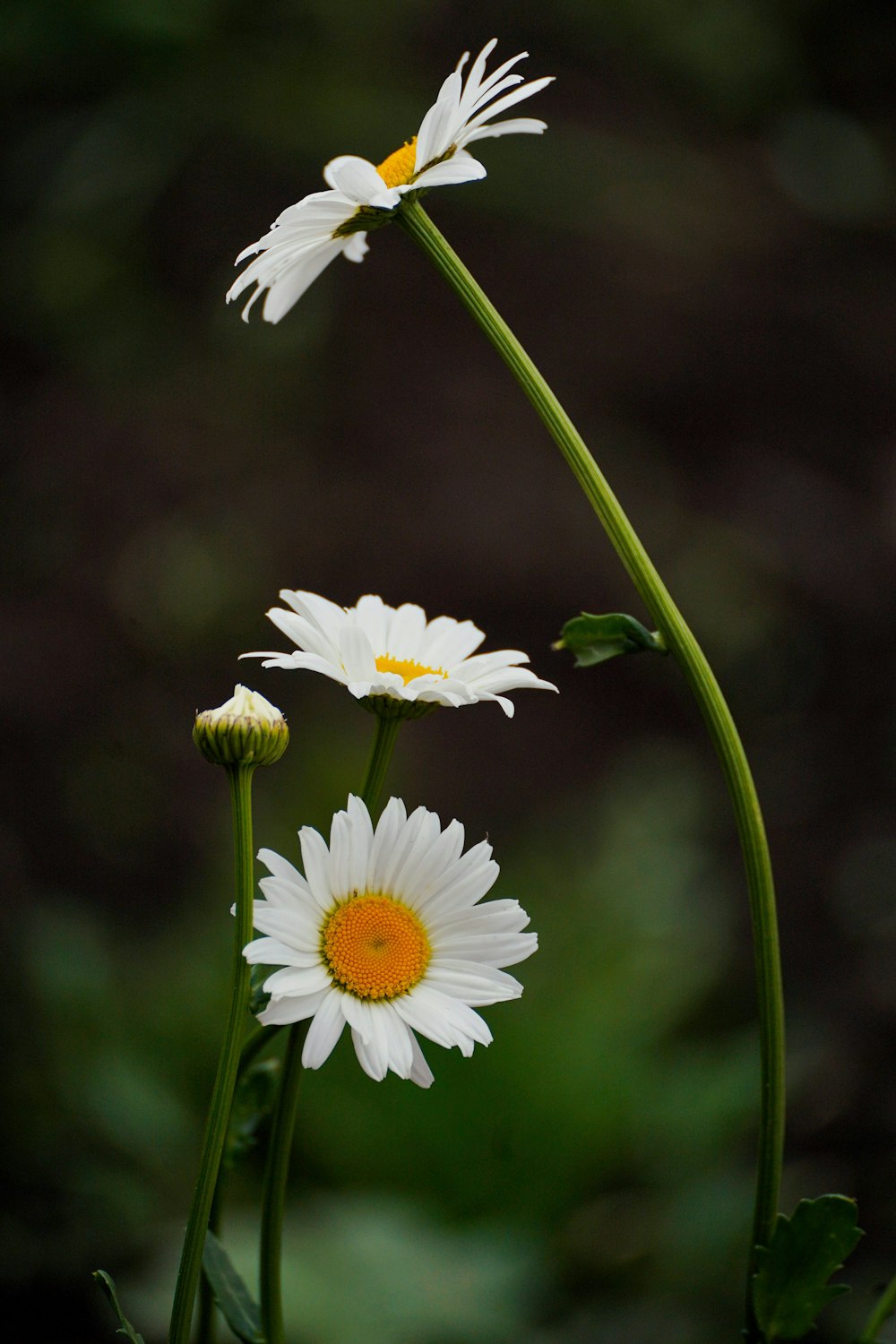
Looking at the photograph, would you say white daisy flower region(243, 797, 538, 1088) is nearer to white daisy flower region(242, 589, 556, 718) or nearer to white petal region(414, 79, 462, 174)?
white daisy flower region(242, 589, 556, 718)

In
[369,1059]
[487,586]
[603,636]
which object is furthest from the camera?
[487,586]

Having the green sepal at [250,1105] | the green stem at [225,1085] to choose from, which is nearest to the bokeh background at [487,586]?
the green sepal at [250,1105]

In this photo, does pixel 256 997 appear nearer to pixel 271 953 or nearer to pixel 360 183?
pixel 271 953

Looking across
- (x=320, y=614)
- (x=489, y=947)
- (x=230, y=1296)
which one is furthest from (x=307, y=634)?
(x=230, y=1296)

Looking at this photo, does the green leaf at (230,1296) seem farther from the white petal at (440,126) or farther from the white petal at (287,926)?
the white petal at (440,126)

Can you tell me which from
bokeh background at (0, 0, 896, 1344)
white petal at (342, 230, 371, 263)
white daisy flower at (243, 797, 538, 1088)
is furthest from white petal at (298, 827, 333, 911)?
bokeh background at (0, 0, 896, 1344)

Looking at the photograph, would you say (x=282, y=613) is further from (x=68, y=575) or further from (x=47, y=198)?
(x=47, y=198)

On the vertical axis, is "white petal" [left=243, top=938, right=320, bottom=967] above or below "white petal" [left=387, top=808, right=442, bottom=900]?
below
